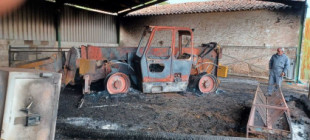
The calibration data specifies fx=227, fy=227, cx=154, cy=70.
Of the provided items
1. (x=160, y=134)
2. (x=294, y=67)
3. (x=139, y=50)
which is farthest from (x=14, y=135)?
(x=294, y=67)

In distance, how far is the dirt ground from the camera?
4008mm

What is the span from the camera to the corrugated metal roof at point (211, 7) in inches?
466

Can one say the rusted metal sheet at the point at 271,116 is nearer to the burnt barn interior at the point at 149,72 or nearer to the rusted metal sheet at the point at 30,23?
the burnt barn interior at the point at 149,72

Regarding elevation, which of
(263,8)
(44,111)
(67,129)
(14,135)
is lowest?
(67,129)

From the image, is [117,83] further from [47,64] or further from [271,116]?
[271,116]

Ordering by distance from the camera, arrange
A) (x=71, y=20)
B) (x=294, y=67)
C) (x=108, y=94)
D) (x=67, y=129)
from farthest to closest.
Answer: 1. (x=71, y=20)
2. (x=294, y=67)
3. (x=108, y=94)
4. (x=67, y=129)

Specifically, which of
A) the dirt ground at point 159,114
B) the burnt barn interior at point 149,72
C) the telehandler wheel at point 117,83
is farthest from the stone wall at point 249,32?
the telehandler wheel at point 117,83

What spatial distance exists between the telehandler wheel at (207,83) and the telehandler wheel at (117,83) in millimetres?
2276

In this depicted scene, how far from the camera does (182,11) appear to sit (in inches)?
547

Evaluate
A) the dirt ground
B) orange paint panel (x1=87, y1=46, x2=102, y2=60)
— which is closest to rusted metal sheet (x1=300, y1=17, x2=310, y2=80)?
the dirt ground

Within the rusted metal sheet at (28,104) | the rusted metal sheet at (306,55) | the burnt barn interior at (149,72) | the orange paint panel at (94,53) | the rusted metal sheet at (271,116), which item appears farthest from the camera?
the rusted metal sheet at (306,55)

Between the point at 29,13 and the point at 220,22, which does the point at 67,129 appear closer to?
the point at 29,13

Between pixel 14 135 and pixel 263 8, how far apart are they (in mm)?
12300

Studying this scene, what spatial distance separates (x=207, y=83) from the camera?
7.09m
